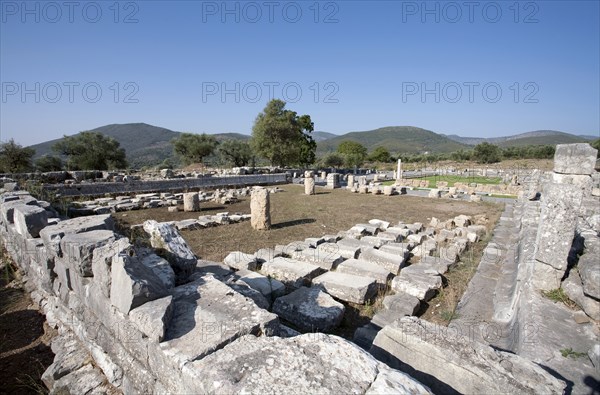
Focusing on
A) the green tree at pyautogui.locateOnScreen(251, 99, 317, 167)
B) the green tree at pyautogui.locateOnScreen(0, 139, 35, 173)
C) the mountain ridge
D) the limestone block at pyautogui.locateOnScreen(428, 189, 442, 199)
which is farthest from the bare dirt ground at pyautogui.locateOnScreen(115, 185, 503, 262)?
the mountain ridge

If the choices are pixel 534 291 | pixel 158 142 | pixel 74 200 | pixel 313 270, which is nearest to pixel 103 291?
pixel 313 270

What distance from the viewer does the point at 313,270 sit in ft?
17.7

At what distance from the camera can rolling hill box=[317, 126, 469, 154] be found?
482 feet

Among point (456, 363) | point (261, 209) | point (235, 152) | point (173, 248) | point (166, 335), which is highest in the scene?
point (235, 152)

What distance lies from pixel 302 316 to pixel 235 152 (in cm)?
A: 4013

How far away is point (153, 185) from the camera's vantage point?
17750 mm

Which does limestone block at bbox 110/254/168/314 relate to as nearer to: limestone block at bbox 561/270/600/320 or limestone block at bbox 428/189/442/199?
limestone block at bbox 561/270/600/320

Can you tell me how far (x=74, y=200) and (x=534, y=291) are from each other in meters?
18.1

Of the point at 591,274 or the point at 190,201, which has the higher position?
the point at 591,274

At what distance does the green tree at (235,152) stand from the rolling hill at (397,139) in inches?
4073

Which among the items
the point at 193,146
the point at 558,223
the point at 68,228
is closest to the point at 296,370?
the point at 68,228

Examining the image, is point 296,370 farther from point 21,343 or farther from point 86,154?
point 86,154

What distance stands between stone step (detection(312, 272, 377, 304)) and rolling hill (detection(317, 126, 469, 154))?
140 m

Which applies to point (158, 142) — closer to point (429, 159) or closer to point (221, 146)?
point (221, 146)
